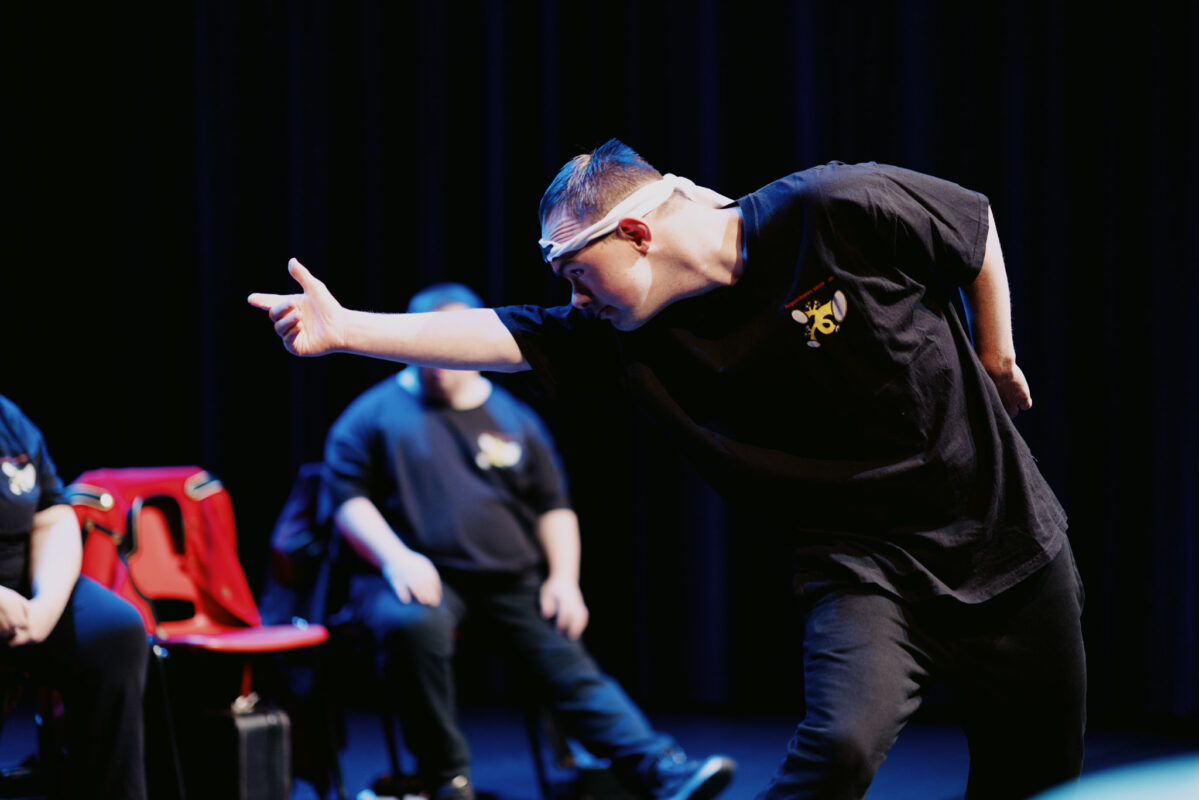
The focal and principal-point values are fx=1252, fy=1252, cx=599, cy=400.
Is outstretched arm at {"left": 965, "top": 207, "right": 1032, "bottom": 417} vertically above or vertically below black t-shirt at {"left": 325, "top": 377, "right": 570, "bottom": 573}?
above

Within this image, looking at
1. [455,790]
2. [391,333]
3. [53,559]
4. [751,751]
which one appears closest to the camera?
[391,333]

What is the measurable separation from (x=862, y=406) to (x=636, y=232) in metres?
0.44

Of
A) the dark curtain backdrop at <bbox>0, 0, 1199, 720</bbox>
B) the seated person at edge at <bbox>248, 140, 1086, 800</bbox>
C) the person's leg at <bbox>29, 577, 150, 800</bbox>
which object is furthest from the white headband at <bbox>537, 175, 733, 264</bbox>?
the dark curtain backdrop at <bbox>0, 0, 1199, 720</bbox>

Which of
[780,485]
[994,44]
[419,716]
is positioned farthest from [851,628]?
[994,44]

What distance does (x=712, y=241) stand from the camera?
1.93 meters

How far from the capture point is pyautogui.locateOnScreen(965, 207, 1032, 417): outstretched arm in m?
1.97

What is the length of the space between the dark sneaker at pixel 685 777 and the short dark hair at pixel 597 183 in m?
1.55

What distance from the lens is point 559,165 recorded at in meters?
4.93

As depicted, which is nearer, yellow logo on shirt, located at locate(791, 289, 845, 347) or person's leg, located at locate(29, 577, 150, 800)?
yellow logo on shirt, located at locate(791, 289, 845, 347)

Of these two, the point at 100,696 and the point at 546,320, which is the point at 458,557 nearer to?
the point at 100,696

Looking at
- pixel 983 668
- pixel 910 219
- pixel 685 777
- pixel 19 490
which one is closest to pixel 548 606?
pixel 685 777

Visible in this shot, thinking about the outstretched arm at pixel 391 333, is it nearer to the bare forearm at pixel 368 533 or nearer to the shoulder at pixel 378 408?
the bare forearm at pixel 368 533

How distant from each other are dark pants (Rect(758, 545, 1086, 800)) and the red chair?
1.82 meters

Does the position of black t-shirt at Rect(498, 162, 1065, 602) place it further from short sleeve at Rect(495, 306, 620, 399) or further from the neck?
short sleeve at Rect(495, 306, 620, 399)
